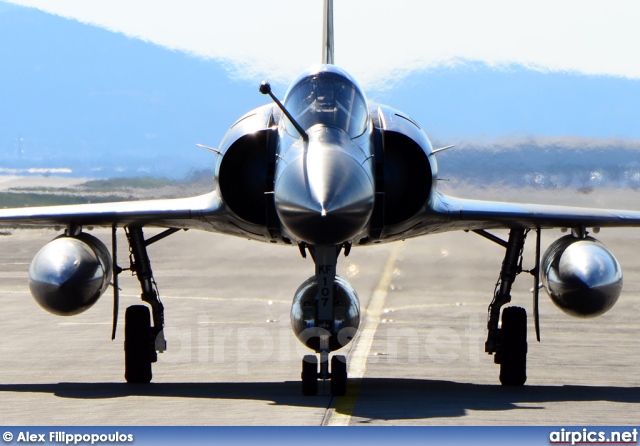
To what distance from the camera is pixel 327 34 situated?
14555 millimetres

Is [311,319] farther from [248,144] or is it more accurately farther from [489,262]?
[489,262]

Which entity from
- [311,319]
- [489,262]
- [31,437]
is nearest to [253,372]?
[311,319]

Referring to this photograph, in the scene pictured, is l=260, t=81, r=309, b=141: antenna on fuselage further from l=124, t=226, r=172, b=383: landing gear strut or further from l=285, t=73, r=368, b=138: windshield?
l=124, t=226, r=172, b=383: landing gear strut

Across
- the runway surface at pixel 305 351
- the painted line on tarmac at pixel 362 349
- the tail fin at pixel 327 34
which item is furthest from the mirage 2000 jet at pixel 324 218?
the tail fin at pixel 327 34

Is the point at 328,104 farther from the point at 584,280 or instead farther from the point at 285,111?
the point at 584,280

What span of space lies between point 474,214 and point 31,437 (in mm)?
5427

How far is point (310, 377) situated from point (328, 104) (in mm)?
2442

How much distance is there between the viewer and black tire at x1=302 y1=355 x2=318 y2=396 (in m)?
11.4

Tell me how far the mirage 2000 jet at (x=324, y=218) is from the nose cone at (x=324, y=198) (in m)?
0.01

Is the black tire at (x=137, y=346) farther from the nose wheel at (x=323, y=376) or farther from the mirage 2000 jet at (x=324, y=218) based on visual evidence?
the nose wheel at (x=323, y=376)

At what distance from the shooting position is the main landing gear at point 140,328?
42.7 feet

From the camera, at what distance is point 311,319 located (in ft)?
37.3

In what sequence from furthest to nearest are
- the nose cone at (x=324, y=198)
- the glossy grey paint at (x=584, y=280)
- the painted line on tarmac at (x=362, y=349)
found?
the glossy grey paint at (x=584, y=280) → the painted line on tarmac at (x=362, y=349) → the nose cone at (x=324, y=198)

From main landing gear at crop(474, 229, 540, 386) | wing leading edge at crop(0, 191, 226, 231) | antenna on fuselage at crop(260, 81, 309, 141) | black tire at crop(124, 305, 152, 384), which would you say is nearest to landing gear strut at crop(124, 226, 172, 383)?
black tire at crop(124, 305, 152, 384)
